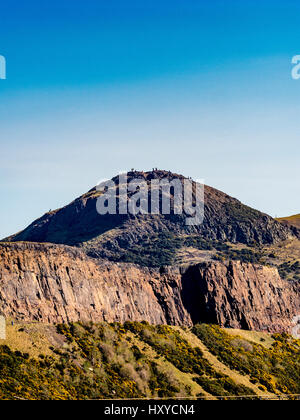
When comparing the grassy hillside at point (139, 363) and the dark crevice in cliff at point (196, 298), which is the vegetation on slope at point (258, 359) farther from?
the dark crevice in cliff at point (196, 298)

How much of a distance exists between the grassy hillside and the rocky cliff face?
3.10 meters

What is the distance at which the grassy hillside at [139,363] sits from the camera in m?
64.6

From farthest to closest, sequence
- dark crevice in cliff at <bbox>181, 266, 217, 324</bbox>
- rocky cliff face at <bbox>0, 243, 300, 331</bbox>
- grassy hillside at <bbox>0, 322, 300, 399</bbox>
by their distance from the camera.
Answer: dark crevice in cliff at <bbox>181, 266, 217, 324</bbox>, rocky cliff face at <bbox>0, 243, 300, 331</bbox>, grassy hillside at <bbox>0, 322, 300, 399</bbox>

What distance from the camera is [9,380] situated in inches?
2314

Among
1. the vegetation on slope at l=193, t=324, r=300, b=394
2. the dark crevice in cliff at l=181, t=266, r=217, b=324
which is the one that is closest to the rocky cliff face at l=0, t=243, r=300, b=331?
the dark crevice in cliff at l=181, t=266, r=217, b=324

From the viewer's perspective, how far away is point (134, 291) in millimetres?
96938

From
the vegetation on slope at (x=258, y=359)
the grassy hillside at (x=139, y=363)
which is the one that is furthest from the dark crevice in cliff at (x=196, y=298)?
the grassy hillside at (x=139, y=363)

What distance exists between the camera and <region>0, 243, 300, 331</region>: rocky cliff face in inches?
3095

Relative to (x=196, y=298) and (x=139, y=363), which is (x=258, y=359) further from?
(x=139, y=363)

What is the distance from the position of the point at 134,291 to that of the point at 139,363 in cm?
1880

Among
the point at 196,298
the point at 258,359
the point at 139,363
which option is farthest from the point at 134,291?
the point at 258,359

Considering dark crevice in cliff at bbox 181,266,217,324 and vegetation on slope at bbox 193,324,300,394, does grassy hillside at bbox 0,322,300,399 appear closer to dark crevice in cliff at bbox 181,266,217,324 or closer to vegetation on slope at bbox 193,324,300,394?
vegetation on slope at bbox 193,324,300,394
